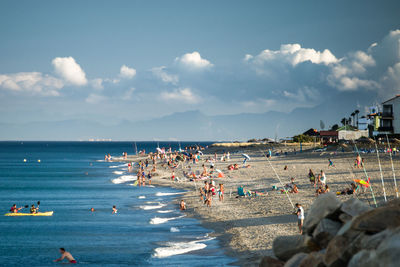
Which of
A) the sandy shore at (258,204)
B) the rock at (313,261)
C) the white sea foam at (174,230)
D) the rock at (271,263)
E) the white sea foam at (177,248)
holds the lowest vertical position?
the white sea foam at (177,248)

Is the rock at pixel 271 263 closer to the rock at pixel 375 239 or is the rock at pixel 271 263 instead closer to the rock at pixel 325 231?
the rock at pixel 325 231

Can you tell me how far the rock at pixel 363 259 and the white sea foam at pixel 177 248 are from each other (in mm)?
13330

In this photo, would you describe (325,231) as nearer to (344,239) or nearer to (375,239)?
(344,239)

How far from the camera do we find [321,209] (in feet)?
42.0

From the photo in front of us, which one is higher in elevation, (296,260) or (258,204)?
(296,260)

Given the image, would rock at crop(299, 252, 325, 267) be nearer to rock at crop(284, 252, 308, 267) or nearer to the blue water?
rock at crop(284, 252, 308, 267)

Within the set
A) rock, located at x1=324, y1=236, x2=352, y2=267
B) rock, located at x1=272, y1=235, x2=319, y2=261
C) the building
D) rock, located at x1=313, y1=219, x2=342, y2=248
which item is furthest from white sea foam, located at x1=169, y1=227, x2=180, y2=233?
the building

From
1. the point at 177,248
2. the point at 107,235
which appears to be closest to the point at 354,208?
the point at 177,248

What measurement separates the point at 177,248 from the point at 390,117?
208ft

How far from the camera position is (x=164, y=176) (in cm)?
6550

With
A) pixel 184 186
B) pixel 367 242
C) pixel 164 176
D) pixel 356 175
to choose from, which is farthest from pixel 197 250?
pixel 164 176

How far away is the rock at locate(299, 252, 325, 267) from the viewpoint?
421 inches

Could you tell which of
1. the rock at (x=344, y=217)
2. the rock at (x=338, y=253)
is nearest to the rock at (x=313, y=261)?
the rock at (x=338, y=253)

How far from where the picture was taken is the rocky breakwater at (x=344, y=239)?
29.7 feet
